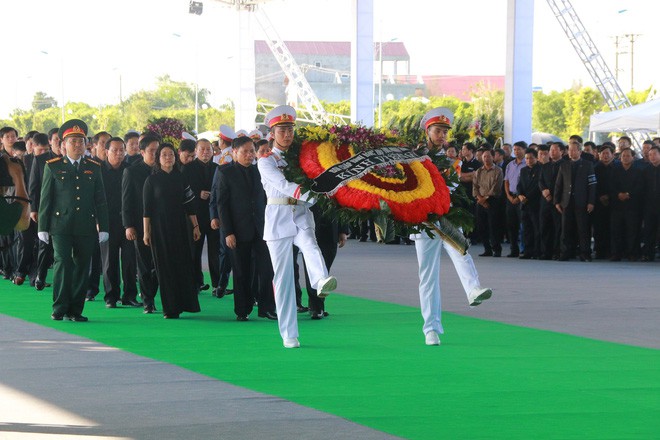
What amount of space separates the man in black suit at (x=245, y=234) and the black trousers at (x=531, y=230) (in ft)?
31.9

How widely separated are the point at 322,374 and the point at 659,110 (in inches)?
Answer: 626

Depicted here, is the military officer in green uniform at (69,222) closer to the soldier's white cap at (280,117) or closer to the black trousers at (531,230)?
the soldier's white cap at (280,117)

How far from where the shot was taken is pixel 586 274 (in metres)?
18.5

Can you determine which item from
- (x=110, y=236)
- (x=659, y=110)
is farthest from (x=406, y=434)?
(x=659, y=110)

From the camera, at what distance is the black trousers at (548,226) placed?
71.1ft

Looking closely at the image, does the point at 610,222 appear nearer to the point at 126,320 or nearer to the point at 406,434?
the point at 126,320

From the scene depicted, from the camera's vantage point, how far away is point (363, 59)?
30.4 meters

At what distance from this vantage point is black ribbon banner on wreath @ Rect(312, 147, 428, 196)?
32.8 feet

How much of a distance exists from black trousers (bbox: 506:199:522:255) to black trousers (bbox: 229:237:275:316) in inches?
398

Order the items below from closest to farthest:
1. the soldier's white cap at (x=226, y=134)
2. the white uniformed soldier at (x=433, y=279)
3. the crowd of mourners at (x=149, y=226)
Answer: the white uniformed soldier at (x=433, y=279)
the crowd of mourners at (x=149, y=226)
the soldier's white cap at (x=226, y=134)

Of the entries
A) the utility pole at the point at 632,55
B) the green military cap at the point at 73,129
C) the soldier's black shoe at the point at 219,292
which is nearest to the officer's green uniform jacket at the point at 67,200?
the green military cap at the point at 73,129

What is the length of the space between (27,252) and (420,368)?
9335mm

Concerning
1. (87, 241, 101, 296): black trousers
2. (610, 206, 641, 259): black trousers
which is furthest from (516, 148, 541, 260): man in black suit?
(87, 241, 101, 296): black trousers

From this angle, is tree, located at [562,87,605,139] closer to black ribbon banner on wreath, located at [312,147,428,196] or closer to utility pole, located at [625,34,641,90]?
Answer: utility pole, located at [625,34,641,90]
